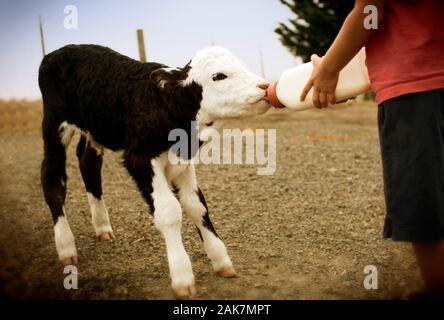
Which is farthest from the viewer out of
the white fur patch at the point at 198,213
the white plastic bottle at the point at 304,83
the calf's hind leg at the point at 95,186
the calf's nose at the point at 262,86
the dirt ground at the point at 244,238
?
the calf's hind leg at the point at 95,186

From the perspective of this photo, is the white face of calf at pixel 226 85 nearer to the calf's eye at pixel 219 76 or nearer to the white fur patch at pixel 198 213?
the calf's eye at pixel 219 76

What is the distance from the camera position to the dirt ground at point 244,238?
338 centimetres

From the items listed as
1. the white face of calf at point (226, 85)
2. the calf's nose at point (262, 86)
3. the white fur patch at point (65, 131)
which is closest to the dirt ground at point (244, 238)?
the white fur patch at point (65, 131)

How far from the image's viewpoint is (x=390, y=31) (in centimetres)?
233

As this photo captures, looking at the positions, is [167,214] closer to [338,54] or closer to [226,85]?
[226,85]

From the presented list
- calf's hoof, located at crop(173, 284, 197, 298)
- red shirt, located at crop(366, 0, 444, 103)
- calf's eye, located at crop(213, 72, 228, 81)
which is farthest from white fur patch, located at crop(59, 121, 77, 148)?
red shirt, located at crop(366, 0, 444, 103)

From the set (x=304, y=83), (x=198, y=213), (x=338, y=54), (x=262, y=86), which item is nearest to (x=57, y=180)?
(x=198, y=213)

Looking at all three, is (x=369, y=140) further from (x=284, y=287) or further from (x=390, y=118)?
(x=390, y=118)

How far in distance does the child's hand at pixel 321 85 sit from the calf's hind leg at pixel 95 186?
218cm

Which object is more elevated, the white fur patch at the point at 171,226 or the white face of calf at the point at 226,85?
the white face of calf at the point at 226,85

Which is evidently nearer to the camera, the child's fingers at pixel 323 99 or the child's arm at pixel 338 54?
the child's arm at pixel 338 54

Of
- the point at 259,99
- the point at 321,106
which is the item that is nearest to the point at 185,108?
the point at 259,99

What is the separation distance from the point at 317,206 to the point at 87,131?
244 centimetres

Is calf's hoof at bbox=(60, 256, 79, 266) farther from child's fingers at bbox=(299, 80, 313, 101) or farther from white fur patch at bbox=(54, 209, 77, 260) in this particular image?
child's fingers at bbox=(299, 80, 313, 101)
